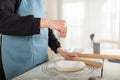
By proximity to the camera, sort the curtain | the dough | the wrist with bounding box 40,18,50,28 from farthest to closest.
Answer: the curtain
the dough
the wrist with bounding box 40,18,50,28

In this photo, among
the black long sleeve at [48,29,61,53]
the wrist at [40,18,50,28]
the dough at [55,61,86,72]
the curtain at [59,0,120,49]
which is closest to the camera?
the wrist at [40,18,50,28]

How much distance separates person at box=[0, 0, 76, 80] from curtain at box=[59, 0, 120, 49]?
146cm

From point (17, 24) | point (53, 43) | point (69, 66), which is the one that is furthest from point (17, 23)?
point (53, 43)

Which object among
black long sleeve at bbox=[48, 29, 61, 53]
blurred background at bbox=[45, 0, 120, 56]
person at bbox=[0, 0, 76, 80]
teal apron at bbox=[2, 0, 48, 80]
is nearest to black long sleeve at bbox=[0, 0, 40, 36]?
person at bbox=[0, 0, 76, 80]

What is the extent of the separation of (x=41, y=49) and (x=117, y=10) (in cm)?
160

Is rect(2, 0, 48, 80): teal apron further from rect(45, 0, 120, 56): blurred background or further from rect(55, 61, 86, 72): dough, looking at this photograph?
rect(45, 0, 120, 56): blurred background

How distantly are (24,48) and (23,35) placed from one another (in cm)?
16

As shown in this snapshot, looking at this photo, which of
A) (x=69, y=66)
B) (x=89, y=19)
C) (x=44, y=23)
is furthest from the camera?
(x=89, y=19)

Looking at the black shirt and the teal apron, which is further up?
the black shirt

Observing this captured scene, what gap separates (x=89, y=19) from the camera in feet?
8.26

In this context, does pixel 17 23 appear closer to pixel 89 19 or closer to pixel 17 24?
pixel 17 24

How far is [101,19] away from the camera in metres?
2.43

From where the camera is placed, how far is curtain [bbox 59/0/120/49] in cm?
236

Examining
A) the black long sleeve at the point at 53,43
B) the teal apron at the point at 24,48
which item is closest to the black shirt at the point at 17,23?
the teal apron at the point at 24,48
